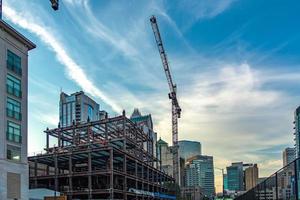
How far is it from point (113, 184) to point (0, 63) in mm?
53720

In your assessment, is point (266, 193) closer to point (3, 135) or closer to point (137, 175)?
point (3, 135)

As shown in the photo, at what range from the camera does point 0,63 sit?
62.8 metres

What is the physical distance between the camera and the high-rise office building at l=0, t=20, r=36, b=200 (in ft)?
204

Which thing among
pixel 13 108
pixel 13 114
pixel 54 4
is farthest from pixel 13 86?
pixel 54 4

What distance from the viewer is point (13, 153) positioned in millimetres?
63875

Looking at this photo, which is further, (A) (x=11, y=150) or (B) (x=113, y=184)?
(B) (x=113, y=184)

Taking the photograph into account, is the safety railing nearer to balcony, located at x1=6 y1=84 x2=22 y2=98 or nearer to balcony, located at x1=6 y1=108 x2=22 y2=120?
balcony, located at x1=6 y1=108 x2=22 y2=120

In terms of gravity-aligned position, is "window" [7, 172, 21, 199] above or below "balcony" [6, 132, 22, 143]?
below

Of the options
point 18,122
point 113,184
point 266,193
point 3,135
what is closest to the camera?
point 266,193

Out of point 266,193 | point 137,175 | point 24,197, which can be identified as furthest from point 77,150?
point 266,193

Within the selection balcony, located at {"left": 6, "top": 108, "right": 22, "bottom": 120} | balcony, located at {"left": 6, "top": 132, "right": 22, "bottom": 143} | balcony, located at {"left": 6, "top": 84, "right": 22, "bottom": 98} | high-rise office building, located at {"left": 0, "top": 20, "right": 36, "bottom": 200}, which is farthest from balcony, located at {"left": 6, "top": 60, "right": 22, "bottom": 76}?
balcony, located at {"left": 6, "top": 132, "right": 22, "bottom": 143}

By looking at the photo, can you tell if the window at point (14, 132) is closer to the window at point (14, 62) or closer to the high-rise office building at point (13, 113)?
the high-rise office building at point (13, 113)

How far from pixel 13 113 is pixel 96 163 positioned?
66.9 m

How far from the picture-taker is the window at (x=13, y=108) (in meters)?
64.4
